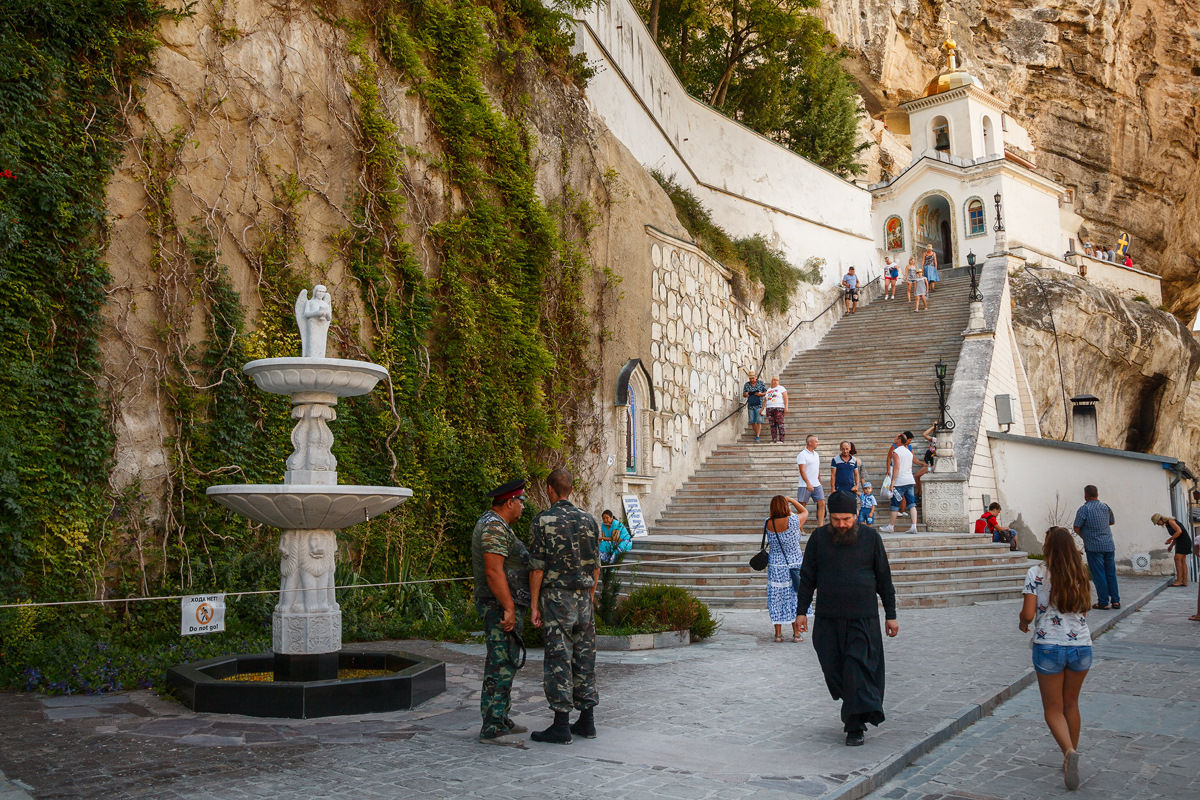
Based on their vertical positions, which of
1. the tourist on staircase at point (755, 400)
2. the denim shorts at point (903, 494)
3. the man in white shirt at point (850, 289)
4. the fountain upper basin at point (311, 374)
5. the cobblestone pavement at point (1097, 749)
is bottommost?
the cobblestone pavement at point (1097, 749)

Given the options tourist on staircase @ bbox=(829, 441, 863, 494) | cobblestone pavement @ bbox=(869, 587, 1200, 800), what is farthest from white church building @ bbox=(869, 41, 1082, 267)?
cobblestone pavement @ bbox=(869, 587, 1200, 800)

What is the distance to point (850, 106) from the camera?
33.2 m

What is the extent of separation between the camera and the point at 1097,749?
550 centimetres

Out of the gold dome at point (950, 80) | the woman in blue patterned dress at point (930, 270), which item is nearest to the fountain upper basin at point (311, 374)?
the woman in blue patterned dress at point (930, 270)

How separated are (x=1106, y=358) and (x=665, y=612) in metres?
28.8

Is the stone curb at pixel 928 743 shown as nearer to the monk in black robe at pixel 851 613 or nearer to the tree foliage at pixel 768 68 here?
the monk in black robe at pixel 851 613

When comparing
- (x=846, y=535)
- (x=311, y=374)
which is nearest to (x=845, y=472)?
(x=846, y=535)

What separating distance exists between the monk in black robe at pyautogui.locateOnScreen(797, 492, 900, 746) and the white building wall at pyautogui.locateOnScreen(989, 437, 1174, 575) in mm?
14470

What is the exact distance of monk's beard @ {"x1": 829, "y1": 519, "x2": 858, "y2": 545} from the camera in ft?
18.7

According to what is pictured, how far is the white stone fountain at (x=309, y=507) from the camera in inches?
247

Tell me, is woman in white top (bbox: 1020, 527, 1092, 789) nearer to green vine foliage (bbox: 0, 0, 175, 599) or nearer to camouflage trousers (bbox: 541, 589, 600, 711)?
camouflage trousers (bbox: 541, 589, 600, 711)

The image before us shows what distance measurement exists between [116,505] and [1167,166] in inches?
1820

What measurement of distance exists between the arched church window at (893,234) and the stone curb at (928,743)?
31613 millimetres

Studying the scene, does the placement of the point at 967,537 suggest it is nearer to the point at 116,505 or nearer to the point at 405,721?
the point at 405,721
